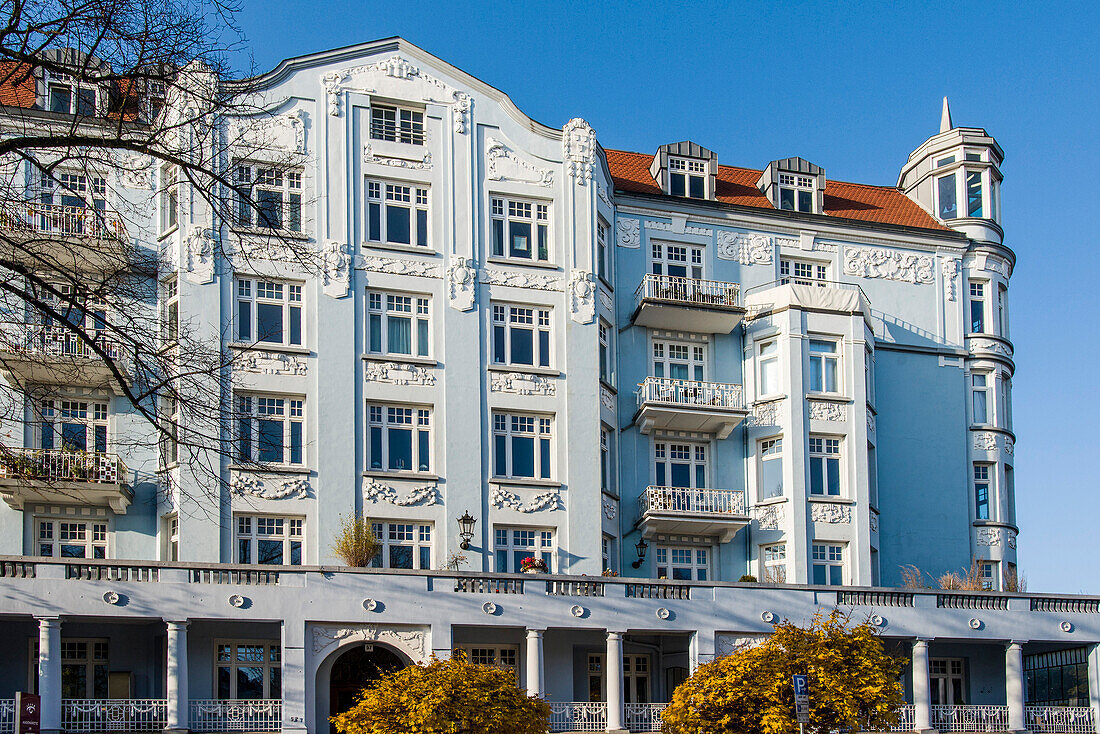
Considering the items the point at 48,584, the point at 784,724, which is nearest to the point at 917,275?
the point at 784,724

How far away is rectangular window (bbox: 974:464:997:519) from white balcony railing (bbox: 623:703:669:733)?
14.6m

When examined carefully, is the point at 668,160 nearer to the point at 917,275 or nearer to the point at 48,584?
the point at 917,275

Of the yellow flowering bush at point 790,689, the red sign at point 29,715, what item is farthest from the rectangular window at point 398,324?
the red sign at point 29,715

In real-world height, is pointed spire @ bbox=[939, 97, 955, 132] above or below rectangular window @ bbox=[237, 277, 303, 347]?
above

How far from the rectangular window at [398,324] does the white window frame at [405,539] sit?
450cm

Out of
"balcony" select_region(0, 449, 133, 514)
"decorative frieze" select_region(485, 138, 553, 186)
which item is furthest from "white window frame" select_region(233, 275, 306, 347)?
"decorative frieze" select_region(485, 138, 553, 186)

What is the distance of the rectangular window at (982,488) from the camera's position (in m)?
43.5

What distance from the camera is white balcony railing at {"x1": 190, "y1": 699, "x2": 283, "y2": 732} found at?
31.0 m

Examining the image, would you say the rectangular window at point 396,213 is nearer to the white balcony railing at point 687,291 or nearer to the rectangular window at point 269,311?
the rectangular window at point 269,311

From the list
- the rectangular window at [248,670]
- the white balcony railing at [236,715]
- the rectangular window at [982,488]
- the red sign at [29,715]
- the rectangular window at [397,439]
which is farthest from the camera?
the rectangular window at [982,488]

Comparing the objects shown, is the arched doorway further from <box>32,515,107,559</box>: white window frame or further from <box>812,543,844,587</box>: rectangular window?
<box>812,543,844,587</box>: rectangular window

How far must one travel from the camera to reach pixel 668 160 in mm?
44125

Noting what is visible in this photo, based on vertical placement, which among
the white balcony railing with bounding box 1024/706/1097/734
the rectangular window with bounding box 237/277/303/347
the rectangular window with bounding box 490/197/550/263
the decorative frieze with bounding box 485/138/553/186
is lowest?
the white balcony railing with bounding box 1024/706/1097/734

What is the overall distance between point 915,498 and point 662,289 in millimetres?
10236
